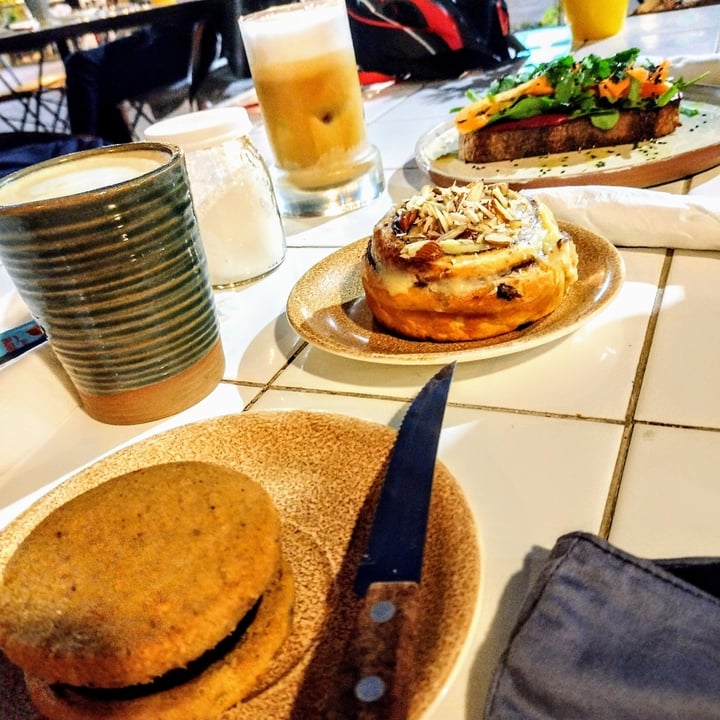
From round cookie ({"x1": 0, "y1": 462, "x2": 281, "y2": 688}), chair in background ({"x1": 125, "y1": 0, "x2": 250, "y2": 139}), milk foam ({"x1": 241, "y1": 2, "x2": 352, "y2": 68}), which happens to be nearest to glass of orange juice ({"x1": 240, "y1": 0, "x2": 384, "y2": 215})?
milk foam ({"x1": 241, "y1": 2, "x2": 352, "y2": 68})

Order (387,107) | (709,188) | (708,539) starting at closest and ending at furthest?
(708,539) < (709,188) < (387,107)

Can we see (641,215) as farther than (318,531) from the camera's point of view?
Yes

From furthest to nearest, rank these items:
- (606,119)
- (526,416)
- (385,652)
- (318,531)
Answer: (606,119), (526,416), (318,531), (385,652)

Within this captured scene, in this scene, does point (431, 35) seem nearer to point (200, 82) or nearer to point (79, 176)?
point (79, 176)

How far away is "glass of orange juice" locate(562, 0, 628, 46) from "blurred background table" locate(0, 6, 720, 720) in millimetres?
1201

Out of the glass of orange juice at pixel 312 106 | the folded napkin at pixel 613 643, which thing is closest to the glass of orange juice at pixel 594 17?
the glass of orange juice at pixel 312 106

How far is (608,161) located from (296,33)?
530 mm

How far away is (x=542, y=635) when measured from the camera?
41cm

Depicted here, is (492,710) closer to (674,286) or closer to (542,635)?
(542,635)

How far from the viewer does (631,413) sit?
0.62 m

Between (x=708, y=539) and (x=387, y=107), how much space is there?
156 cm

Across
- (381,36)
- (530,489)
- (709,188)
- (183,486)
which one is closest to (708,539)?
(530,489)

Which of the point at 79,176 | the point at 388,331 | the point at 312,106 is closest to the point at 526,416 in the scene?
the point at 388,331

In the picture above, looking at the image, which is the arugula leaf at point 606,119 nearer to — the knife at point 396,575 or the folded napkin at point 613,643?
the knife at point 396,575
